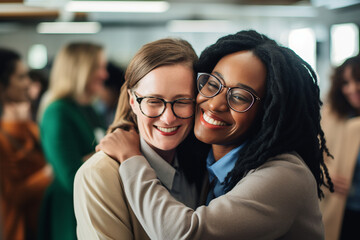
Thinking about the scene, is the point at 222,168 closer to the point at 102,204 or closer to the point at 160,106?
the point at 160,106

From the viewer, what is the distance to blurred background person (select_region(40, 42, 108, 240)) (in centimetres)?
252

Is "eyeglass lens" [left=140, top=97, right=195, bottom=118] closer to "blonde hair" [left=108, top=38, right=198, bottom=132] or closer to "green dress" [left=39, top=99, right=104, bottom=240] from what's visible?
"blonde hair" [left=108, top=38, right=198, bottom=132]

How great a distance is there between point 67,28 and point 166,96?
25.6 ft

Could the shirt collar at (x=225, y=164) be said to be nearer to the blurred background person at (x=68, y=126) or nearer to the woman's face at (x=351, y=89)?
the blurred background person at (x=68, y=126)

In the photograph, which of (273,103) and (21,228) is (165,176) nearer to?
(273,103)

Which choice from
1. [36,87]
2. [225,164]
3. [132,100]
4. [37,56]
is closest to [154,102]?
[132,100]

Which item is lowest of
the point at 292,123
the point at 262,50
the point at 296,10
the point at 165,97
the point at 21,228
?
the point at 21,228

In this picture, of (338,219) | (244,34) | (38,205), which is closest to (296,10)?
(338,219)

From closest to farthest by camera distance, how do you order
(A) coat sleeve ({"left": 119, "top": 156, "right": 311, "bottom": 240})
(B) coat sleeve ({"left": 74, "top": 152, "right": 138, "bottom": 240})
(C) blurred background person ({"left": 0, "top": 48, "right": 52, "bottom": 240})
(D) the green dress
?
1. (A) coat sleeve ({"left": 119, "top": 156, "right": 311, "bottom": 240})
2. (B) coat sleeve ({"left": 74, "top": 152, "right": 138, "bottom": 240})
3. (D) the green dress
4. (C) blurred background person ({"left": 0, "top": 48, "right": 52, "bottom": 240})

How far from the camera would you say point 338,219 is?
279cm

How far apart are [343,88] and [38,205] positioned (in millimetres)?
2708

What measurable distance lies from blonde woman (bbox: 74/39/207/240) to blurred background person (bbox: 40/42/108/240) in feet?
3.19

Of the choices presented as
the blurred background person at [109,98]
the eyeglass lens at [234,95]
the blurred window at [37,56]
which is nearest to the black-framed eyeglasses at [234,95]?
the eyeglass lens at [234,95]

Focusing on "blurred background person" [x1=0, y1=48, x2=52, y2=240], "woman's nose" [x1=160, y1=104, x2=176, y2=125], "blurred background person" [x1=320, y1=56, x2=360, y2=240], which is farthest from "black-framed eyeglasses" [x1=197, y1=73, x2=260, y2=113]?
"blurred background person" [x1=0, y1=48, x2=52, y2=240]
